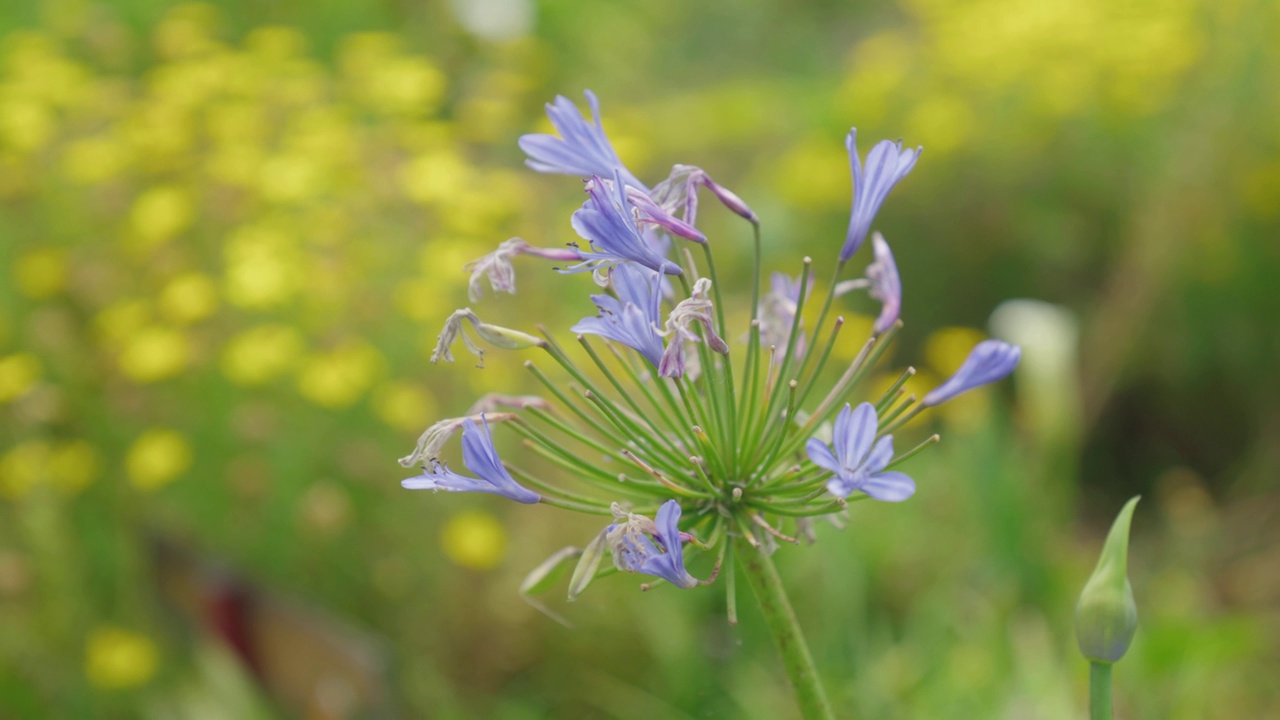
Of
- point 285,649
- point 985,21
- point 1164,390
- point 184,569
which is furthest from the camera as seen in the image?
point 985,21

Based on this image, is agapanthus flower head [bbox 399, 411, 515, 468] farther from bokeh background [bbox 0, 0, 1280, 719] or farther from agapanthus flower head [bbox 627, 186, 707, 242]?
bokeh background [bbox 0, 0, 1280, 719]

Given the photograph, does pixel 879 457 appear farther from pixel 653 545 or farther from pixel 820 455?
pixel 653 545

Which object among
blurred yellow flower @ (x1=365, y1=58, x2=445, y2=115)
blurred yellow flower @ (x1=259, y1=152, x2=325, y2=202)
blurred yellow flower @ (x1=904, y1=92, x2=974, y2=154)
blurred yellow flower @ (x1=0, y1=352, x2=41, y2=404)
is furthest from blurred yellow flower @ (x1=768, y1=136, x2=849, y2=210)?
blurred yellow flower @ (x1=0, y1=352, x2=41, y2=404)

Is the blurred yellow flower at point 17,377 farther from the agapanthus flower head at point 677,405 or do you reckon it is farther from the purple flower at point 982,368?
the purple flower at point 982,368

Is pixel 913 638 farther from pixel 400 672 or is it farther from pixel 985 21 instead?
pixel 985 21

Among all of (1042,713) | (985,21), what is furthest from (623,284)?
(985,21)

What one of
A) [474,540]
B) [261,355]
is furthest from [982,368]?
[261,355]
